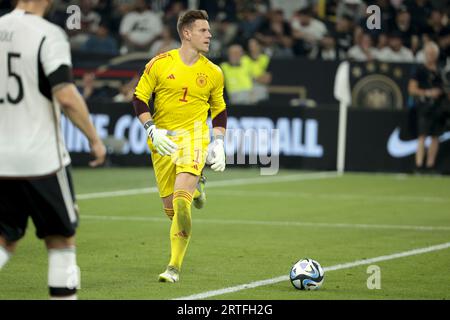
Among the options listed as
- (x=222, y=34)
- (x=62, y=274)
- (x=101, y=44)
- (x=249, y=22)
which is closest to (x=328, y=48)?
(x=249, y=22)

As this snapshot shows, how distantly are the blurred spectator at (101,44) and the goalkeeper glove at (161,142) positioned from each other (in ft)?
50.9

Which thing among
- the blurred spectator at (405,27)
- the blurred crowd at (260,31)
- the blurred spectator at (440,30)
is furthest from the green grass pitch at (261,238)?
the blurred spectator at (405,27)

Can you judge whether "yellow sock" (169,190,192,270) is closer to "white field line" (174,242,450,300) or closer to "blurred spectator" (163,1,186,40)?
"white field line" (174,242,450,300)

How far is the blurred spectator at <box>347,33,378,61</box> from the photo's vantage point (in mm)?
23875

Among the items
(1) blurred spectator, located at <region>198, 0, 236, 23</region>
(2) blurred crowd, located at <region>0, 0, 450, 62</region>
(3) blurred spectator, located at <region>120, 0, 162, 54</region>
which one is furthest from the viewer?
(1) blurred spectator, located at <region>198, 0, 236, 23</region>

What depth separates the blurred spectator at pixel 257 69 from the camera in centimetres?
2372

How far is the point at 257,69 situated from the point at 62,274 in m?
16.9

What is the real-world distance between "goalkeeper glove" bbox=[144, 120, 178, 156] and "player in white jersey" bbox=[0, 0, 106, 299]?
9.46 feet

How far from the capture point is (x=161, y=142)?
995 cm

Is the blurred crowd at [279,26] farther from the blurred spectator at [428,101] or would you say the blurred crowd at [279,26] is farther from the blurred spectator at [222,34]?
the blurred spectator at [428,101]

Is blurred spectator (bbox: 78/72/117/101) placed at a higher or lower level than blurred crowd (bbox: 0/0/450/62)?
lower

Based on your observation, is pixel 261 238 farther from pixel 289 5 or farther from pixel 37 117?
pixel 289 5

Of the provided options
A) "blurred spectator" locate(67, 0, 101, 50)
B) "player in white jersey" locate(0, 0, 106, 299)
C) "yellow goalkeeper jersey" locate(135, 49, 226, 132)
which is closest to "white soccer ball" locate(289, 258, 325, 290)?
"yellow goalkeeper jersey" locate(135, 49, 226, 132)

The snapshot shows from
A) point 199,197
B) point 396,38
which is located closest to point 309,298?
point 199,197
